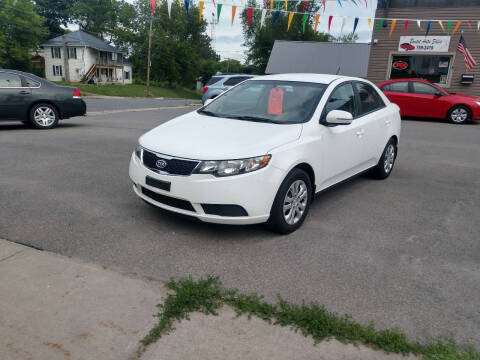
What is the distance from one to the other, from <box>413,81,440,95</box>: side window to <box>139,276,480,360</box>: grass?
1426 cm

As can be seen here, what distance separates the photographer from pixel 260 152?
148 inches

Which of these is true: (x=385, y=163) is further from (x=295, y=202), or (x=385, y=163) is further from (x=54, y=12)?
(x=54, y=12)

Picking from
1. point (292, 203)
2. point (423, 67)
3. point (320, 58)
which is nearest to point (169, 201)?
point (292, 203)

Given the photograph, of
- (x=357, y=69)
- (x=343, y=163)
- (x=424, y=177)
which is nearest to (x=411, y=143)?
(x=424, y=177)

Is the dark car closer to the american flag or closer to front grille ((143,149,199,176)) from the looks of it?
front grille ((143,149,199,176))

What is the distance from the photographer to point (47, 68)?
200ft

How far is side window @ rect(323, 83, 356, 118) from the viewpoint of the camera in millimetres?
4775

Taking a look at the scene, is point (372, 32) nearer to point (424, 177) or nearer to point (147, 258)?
point (424, 177)

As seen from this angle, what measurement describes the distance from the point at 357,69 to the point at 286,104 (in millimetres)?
25726

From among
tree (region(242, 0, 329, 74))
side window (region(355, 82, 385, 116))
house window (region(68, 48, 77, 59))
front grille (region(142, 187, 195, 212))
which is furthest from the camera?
house window (region(68, 48, 77, 59))

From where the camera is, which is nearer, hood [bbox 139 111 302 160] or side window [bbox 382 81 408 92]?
hood [bbox 139 111 302 160]

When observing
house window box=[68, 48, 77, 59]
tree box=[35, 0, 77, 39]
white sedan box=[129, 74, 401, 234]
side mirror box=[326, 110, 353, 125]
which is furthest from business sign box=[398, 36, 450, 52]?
tree box=[35, 0, 77, 39]

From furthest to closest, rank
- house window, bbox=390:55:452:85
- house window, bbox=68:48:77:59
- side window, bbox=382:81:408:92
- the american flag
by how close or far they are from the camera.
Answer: house window, bbox=68:48:77:59 → house window, bbox=390:55:452:85 → the american flag → side window, bbox=382:81:408:92

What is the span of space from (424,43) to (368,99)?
15937mm
